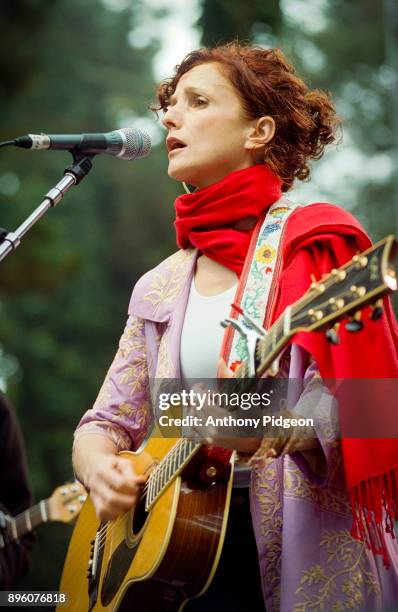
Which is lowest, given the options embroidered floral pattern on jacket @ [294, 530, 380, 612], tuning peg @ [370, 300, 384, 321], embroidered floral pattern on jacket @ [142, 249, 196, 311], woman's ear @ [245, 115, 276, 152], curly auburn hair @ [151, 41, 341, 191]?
embroidered floral pattern on jacket @ [294, 530, 380, 612]

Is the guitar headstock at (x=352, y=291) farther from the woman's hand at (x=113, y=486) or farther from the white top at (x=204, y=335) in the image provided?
the woman's hand at (x=113, y=486)

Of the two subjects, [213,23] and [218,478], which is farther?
[213,23]

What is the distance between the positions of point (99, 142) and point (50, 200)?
214mm

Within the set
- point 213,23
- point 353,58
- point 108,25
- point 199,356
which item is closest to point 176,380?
point 199,356

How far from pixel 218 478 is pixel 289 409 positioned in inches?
8.0

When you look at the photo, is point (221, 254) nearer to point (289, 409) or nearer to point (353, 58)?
point (289, 409)

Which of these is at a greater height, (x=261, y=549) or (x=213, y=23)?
(x=213, y=23)

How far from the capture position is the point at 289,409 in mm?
1764

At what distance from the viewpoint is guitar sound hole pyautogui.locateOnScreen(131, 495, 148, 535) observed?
1920 millimetres

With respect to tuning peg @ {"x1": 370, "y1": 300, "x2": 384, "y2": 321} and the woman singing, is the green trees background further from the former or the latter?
tuning peg @ {"x1": 370, "y1": 300, "x2": 384, "y2": 321}

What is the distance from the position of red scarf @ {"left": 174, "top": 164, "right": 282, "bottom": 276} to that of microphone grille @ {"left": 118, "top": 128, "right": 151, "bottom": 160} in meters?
0.24

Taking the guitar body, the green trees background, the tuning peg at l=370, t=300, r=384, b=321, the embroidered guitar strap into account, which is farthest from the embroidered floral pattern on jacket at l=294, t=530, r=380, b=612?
the green trees background

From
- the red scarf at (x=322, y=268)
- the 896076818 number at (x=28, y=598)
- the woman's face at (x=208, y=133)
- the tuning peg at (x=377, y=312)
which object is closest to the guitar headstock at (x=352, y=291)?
the tuning peg at (x=377, y=312)

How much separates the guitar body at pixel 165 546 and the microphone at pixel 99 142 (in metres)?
0.77
